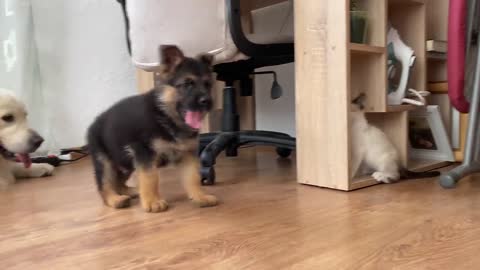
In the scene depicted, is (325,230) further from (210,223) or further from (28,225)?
(28,225)

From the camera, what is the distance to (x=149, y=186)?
132 cm

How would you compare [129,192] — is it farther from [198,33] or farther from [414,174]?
[414,174]

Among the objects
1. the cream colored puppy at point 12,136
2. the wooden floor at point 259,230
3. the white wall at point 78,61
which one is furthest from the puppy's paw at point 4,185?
the white wall at point 78,61

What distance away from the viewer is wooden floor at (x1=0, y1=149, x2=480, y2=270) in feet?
2.94

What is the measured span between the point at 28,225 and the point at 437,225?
1.08 metres

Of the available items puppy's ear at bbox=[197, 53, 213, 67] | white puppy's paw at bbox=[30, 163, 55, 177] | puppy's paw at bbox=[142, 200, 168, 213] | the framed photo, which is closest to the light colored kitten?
the framed photo

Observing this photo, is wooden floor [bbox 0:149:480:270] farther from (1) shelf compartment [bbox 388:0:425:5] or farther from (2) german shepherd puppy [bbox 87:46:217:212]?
(1) shelf compartment [bbox 388:0:425:5]

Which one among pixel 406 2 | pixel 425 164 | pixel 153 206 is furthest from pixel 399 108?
pixel 153 206

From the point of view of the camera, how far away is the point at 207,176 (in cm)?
174

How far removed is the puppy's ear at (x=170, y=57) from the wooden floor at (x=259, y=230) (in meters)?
0.43

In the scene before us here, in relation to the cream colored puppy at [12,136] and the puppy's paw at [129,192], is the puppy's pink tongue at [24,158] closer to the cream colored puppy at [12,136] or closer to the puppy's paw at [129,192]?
the cream colored puppy at [12,136]

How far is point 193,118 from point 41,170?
1.19 meters

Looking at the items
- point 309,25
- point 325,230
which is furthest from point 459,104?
point 325,230

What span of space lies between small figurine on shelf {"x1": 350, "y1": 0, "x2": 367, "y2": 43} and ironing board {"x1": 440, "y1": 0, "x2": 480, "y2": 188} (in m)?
0.31
